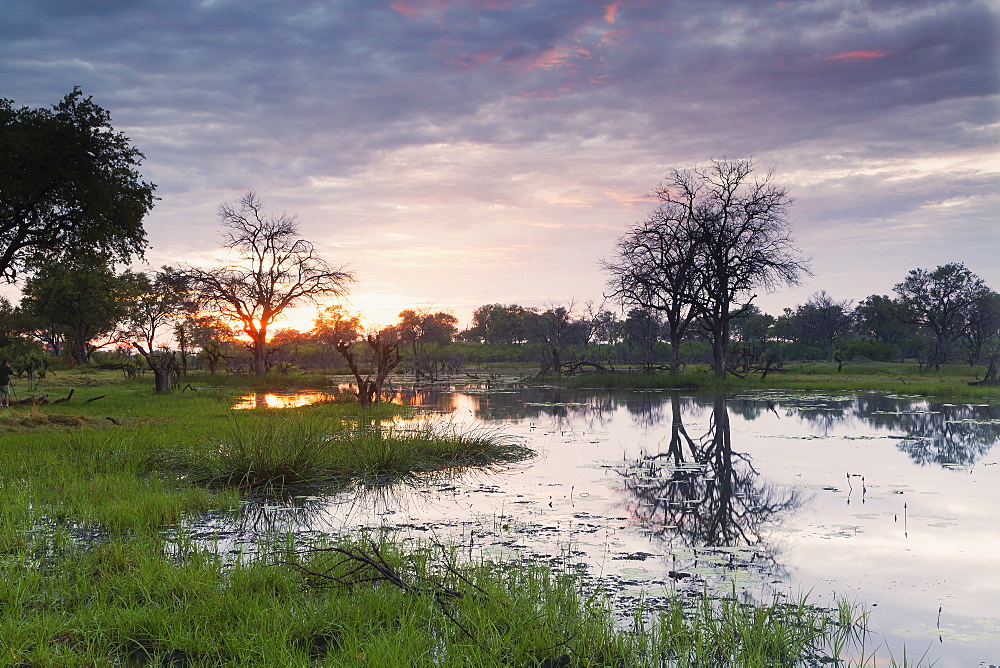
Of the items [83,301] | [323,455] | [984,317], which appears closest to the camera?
[323,455]

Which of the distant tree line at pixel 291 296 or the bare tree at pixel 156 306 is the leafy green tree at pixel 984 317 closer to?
the distant tree line at pixel 291 296

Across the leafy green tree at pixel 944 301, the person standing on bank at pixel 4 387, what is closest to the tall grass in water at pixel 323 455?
the person standing on bank at pixel 4 387

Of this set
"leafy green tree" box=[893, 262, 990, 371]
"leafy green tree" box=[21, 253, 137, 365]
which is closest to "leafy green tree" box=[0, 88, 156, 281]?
"leafy green tree" box=[21, 253, 137, 365]

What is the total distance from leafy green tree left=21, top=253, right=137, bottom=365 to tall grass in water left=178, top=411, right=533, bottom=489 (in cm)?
A: 5187

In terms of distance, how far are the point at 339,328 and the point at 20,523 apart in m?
91.6

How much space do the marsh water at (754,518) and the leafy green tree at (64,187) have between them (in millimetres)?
17833

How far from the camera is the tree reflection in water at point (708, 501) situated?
7.69 meters

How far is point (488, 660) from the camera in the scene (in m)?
4.37

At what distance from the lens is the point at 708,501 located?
33.2 ft

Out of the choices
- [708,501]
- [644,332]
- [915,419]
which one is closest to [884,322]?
[644,332]

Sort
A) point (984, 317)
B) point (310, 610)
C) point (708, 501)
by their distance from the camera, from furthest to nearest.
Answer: point (984, 317)
point (708, 501)
point (310, 610)

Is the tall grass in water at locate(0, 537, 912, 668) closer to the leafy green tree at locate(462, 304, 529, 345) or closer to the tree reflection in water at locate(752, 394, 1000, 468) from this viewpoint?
the tree reflection in water at locate(752, 394, 1000, 468)

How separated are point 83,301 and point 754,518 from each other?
71.0 metres

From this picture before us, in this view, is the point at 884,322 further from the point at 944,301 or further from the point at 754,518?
the point at 754,518
